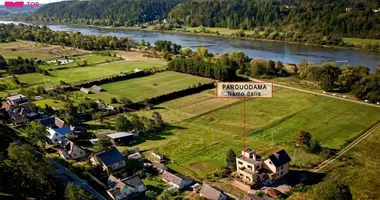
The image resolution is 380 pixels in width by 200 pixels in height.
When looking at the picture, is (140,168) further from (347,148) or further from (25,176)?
(347,148)

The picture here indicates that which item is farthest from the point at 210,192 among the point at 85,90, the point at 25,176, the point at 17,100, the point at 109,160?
the point at 85,90

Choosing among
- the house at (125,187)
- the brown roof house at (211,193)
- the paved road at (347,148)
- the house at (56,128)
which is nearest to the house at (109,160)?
the house at (125,187)

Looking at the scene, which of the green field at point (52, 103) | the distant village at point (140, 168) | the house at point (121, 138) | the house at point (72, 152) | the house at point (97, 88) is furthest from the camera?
the house at point (97, 88)

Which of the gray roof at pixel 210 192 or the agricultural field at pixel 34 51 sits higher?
the agricultural field at pixel 34 51

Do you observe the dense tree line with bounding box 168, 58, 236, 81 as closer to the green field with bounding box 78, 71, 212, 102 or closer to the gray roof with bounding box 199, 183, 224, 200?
the green field with bounding box 78, 71, 212, 102

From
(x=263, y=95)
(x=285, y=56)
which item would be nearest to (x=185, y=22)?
(x=285, y=56)

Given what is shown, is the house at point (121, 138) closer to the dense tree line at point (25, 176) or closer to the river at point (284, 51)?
the dense tree line at point (25, 176)

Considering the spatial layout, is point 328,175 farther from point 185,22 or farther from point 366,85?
point 185,22

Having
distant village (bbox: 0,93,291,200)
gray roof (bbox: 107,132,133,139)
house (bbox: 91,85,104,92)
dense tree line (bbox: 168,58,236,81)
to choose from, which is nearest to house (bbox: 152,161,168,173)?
distant village (bbox: 0,93,291,200)
